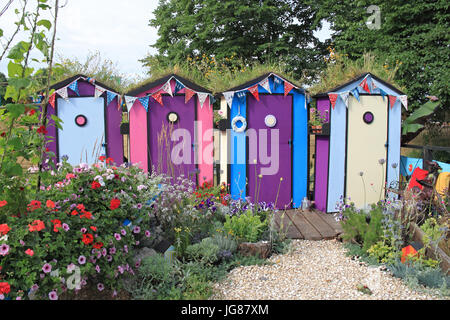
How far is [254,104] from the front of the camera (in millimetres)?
5242

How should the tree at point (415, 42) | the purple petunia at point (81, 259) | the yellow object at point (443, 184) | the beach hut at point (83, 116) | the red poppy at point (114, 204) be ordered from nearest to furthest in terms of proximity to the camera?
the purple petunia at point (81, 259) < the red poppy at point (114, 204) < the yellow object at point (443, 184) < the beach hut at point (83, 116) < the tree at point (415, 42)

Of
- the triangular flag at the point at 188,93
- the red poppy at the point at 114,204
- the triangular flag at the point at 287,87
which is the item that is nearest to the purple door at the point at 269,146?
the triangular flag at the point at 287,87

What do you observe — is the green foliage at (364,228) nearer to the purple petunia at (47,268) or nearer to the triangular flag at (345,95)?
the triangular flag at (345,95)

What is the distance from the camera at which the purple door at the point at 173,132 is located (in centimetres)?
529

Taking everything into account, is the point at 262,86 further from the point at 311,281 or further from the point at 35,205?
the point at 35,205

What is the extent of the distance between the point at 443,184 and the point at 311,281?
87.6 inches

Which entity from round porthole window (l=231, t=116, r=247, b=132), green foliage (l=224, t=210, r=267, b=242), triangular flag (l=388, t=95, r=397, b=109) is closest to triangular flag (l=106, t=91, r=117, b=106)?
round porthole window (l=231, t=116, r=247, b=132)

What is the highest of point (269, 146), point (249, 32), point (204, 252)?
point (249, 32)

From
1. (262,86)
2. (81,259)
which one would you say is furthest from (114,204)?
(262,86)

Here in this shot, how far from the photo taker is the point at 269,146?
530 centimetres

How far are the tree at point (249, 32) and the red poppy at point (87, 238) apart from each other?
12.7 m

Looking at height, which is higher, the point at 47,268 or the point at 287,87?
the point at 287,87
